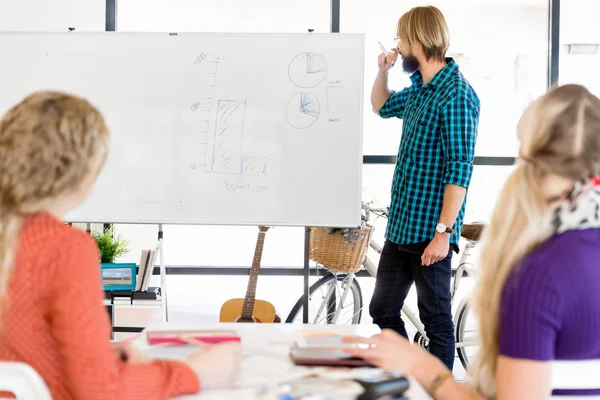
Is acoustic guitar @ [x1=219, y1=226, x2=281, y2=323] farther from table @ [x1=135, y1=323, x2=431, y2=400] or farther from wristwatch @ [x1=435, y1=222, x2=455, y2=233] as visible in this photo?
table @ [x1=135, y1=323, x2=431, y2=400]

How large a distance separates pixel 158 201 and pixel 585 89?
223 centimetres

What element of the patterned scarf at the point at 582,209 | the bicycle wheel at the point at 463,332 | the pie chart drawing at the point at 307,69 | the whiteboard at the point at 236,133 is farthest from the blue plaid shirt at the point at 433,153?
the patterned scarf at the point at 582,209

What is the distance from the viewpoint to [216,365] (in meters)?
1.07

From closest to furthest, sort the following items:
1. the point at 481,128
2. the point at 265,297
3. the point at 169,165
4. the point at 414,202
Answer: the point at 414,202 < the point at 169,165 < the point at 481,128 < the point at 265,297

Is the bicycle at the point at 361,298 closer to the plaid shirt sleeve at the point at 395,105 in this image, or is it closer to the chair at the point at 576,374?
the plaid shirt sleeve at the point at 395,105

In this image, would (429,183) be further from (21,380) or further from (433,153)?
(21,380)

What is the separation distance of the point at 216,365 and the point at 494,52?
3563 mm

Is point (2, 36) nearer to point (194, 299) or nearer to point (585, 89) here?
point (194, 299)

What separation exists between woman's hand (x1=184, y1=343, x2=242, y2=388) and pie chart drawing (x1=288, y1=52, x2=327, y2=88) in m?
1.96

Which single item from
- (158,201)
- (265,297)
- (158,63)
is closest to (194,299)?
(265,297)

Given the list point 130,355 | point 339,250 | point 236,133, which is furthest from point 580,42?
point 130,355

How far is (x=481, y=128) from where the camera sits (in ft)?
13.4

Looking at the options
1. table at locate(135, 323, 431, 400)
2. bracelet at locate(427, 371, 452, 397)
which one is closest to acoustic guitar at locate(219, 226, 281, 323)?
table at locate(135, 323, 431, 400)

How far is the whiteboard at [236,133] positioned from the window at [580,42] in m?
1.84
